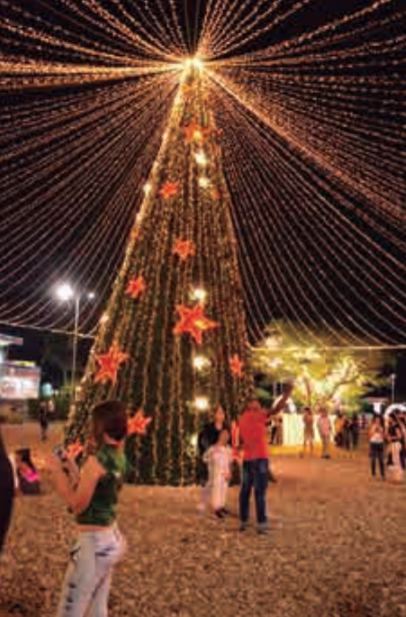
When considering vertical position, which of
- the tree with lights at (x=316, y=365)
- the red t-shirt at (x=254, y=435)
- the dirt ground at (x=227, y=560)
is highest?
the tree with lights at (x=316, y=365)

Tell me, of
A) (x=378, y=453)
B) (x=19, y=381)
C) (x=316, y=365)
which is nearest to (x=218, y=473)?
(x=378, y=453)

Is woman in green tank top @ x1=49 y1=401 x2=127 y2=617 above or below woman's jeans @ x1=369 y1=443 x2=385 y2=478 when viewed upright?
below

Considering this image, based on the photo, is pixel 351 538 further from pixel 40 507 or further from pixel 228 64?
pixel 228 64

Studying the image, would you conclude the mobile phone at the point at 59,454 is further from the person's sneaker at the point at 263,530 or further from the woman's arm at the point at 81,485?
the person's sneaker at the point at 263,530

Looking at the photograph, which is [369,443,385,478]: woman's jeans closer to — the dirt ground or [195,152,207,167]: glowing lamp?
the dirt ground

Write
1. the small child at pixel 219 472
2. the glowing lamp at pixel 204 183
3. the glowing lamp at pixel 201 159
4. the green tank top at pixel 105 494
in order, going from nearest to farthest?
1. the green tank top at pixel 105 494
2. the small child at pixel 219 472
3. the glowing lamp at pixel 204 183
4. the glowing lamp at pixel 201 159

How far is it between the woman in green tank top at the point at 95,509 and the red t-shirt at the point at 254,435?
577cm

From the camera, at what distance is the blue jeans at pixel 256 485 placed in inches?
366

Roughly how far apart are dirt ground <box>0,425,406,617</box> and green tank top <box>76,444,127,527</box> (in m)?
2.05

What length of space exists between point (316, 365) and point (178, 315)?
79.4ft

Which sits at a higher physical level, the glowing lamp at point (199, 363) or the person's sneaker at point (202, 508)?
the glowing lamp at point (199, 363)

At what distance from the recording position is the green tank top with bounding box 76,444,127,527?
384cm

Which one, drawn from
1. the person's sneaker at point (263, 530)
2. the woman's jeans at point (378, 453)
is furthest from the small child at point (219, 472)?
the woman's jeans at point (378, 453)

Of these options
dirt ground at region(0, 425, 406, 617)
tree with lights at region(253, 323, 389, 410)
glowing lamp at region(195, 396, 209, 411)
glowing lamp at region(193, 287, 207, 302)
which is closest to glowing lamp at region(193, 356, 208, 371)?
glowing lamp at region(195, 396, 209, 411)
